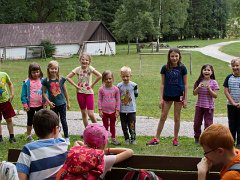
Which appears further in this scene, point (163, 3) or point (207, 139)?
point (163, 3)

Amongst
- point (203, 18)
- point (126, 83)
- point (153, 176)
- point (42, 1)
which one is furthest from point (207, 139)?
point (203, 18)

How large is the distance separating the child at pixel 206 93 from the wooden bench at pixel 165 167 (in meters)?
4.17

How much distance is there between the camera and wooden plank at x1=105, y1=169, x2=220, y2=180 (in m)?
3.97

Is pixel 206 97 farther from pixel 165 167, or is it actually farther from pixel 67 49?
pixel 67 49

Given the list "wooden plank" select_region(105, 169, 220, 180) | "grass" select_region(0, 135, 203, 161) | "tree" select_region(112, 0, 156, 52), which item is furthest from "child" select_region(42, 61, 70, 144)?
"tree" select_region(112, 0, 156, 52)

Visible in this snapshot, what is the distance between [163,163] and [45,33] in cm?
5341

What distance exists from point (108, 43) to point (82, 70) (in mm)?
48446

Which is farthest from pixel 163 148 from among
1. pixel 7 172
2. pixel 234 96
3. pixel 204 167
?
pixel 7 172

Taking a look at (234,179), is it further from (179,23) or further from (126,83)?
(179,23)

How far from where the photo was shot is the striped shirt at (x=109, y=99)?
812 cm

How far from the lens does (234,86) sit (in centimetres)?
775

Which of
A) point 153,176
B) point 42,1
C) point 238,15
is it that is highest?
point 42,1

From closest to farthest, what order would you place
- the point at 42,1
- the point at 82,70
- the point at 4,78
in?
1. the point at 4,78
2. the point at 82,70
3. the point at 42,1

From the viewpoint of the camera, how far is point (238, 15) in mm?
45250
